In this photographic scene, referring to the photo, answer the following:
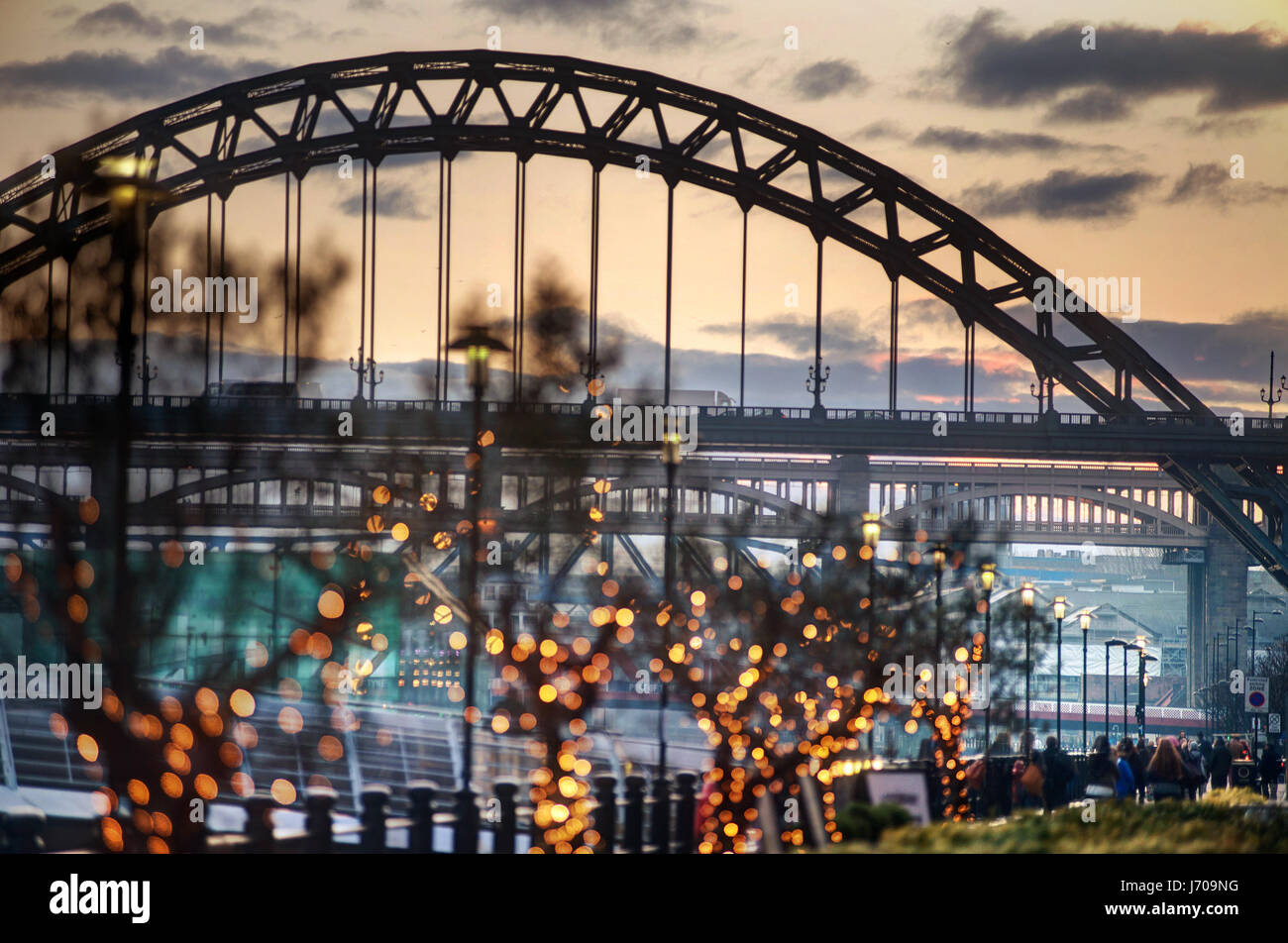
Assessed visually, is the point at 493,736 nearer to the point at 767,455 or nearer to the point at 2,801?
the point at 2,801

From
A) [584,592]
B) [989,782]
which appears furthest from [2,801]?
[989,782]

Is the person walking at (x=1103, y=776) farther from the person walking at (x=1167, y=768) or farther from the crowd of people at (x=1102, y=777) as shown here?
the person walking at (x=1167, y=768)

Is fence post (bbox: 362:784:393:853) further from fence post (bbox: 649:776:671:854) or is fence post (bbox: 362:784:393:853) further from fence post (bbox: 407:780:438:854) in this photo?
fence post (bbox: 649:776:671:854)

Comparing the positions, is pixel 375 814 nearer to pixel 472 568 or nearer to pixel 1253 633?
pixel 472 568

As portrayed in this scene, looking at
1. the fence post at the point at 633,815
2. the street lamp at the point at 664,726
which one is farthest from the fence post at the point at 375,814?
the street lamp at the point at 664,726

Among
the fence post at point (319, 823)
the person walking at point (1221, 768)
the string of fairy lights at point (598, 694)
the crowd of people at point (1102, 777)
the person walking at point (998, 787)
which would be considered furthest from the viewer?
the person walking at point (1221, 768)
